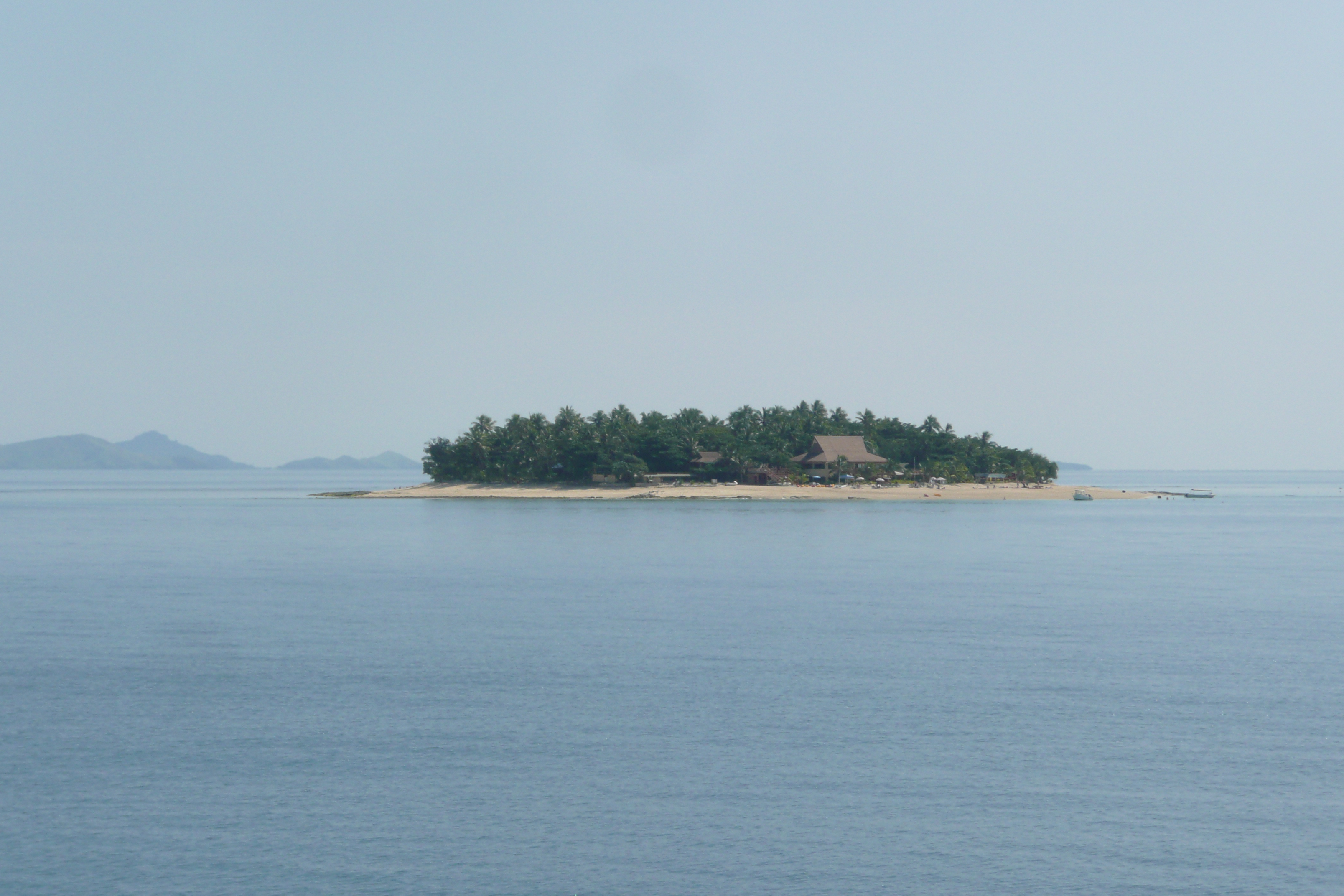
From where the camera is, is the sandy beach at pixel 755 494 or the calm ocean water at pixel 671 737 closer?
the calm ocean water at pixel 671 737

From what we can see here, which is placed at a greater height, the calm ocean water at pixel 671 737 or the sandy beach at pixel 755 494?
the sandy beach at pixel 755 494

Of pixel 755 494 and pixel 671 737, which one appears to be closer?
pixel 671 737

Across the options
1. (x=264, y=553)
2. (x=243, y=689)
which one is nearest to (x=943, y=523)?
(x=264, y=553)

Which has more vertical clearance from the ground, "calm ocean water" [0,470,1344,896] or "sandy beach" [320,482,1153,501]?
"sandy beach" [320,482,1153,501]

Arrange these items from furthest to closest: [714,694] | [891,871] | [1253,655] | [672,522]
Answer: [672,522] < [1253,655] < [714,694] < [891,871]

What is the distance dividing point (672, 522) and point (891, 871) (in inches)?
4352

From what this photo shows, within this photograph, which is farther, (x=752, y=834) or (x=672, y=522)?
(x=672, y=522)

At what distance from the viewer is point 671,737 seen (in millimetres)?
30953

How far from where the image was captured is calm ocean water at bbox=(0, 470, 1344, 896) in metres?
22.1

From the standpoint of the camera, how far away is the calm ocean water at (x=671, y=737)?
22094 mm

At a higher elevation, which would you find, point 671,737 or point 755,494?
→ point 755,494

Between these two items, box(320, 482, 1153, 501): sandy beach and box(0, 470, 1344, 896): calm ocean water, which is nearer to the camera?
box(0, 470, 1344, 896): calm ocean water

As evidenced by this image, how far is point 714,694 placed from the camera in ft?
119

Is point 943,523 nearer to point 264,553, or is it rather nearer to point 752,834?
point 264,553
